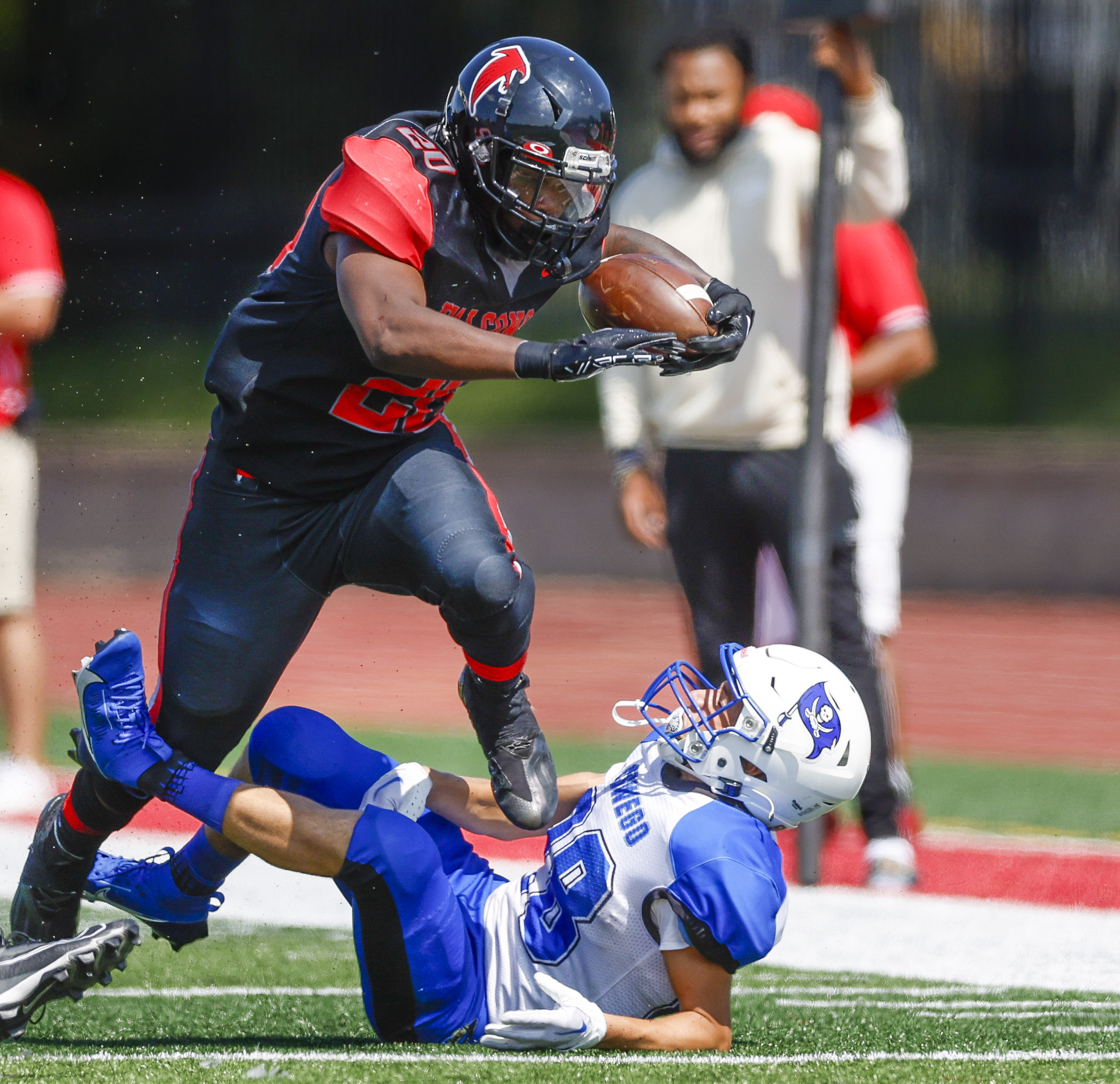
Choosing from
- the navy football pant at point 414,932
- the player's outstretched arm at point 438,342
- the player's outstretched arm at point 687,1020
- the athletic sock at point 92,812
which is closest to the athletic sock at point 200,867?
the athletic sock at point 92,812

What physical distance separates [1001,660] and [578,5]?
25.0ft

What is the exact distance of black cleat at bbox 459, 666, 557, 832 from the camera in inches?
133

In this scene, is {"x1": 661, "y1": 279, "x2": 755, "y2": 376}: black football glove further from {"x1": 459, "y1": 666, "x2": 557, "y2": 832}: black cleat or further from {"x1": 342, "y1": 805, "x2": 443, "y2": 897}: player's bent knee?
{"x1": 342, "y1": 805, "x2": 443, "y2": 897}: player's bent knee

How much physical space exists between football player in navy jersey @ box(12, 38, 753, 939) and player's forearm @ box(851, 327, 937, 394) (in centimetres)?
202

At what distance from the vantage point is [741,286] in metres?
5.08

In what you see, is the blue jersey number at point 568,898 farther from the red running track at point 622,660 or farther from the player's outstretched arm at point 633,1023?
the red running track at point 622,660

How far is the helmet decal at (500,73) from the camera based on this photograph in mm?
3223

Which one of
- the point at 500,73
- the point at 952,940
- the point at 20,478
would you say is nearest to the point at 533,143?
the point at 500,73

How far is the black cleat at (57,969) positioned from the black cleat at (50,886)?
0.47 m

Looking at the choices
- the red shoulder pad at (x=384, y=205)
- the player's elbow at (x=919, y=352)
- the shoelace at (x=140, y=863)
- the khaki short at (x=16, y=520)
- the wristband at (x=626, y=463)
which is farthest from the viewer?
the khaki short at (x=16, y=520)

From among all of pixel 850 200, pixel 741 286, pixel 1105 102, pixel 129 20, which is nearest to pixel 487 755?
pixel 741 286

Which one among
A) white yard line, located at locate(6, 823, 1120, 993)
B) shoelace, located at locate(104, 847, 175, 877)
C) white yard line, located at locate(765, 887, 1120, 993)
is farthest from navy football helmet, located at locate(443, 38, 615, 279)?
white yard line, located at locate(765, 887, 1120, 993)

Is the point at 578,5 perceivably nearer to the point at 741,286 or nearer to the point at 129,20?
the point at 129,20

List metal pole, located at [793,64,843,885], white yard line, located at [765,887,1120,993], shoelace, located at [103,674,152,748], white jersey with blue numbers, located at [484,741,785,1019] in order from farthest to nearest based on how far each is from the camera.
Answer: metal pole, located at [793,64,843,885] → white yard line, located at [765,887,1120,993] → shoelace, located at [103,674,152,748] → white jersey with blue numbers, located at [484,741,785,1019]
